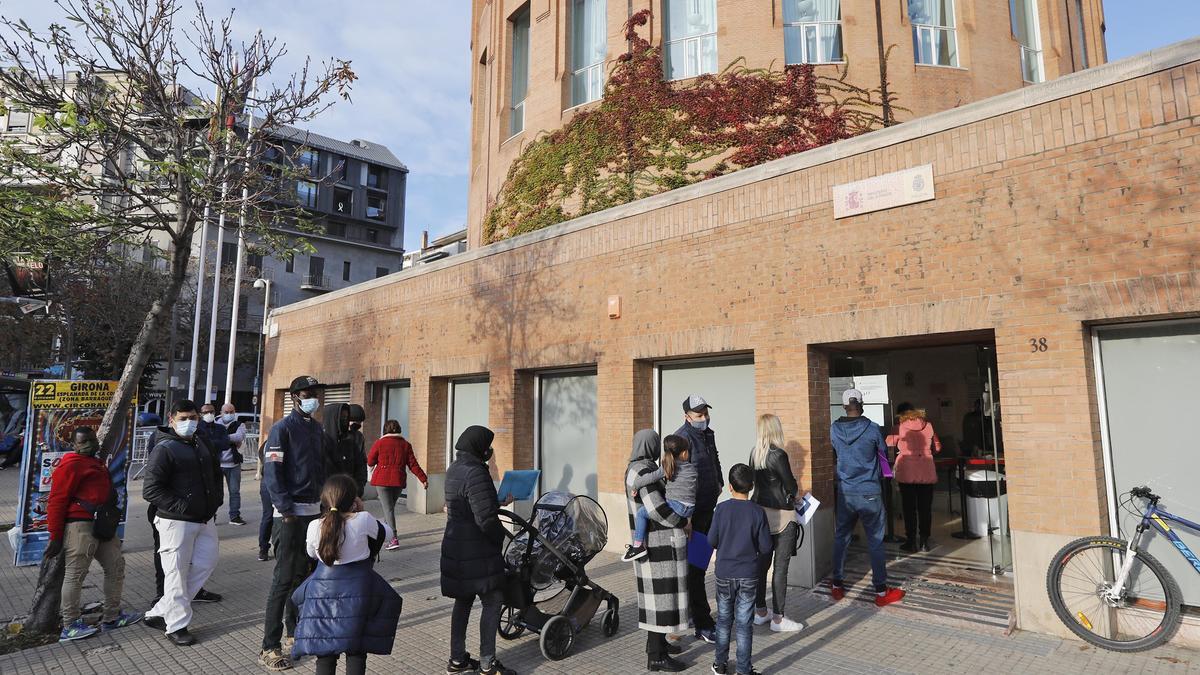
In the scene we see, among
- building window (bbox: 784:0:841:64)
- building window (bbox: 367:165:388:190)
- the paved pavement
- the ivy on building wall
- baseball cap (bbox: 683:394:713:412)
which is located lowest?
the paved pavement

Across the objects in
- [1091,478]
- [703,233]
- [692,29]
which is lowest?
[1091,478]

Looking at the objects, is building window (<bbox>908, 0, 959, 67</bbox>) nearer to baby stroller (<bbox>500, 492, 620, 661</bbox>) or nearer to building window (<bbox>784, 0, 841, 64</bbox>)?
building window (<bbox>784, 0, 841, 64</bbox>)

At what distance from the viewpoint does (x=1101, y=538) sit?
5391 millimetres

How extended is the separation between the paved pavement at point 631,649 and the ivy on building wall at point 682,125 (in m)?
8.57

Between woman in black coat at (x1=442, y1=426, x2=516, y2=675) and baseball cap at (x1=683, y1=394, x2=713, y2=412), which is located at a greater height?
baseball cap at (x1=683, y1=394, x2=713, y2=412)

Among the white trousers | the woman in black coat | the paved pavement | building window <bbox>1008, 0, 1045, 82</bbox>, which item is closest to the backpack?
the white trousers

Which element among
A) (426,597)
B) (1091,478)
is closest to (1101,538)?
(1091,478)

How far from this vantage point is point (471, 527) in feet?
16.1

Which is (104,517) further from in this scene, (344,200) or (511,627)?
(344,200)

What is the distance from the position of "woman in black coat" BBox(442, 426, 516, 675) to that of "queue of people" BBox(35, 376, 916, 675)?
0.4 inches

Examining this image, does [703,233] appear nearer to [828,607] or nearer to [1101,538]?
[828,607]

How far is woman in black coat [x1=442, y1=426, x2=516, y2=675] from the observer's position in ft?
15.8

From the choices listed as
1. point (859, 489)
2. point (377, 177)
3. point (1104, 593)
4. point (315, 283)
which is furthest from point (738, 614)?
point (377, 177)

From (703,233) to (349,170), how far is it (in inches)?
2274
